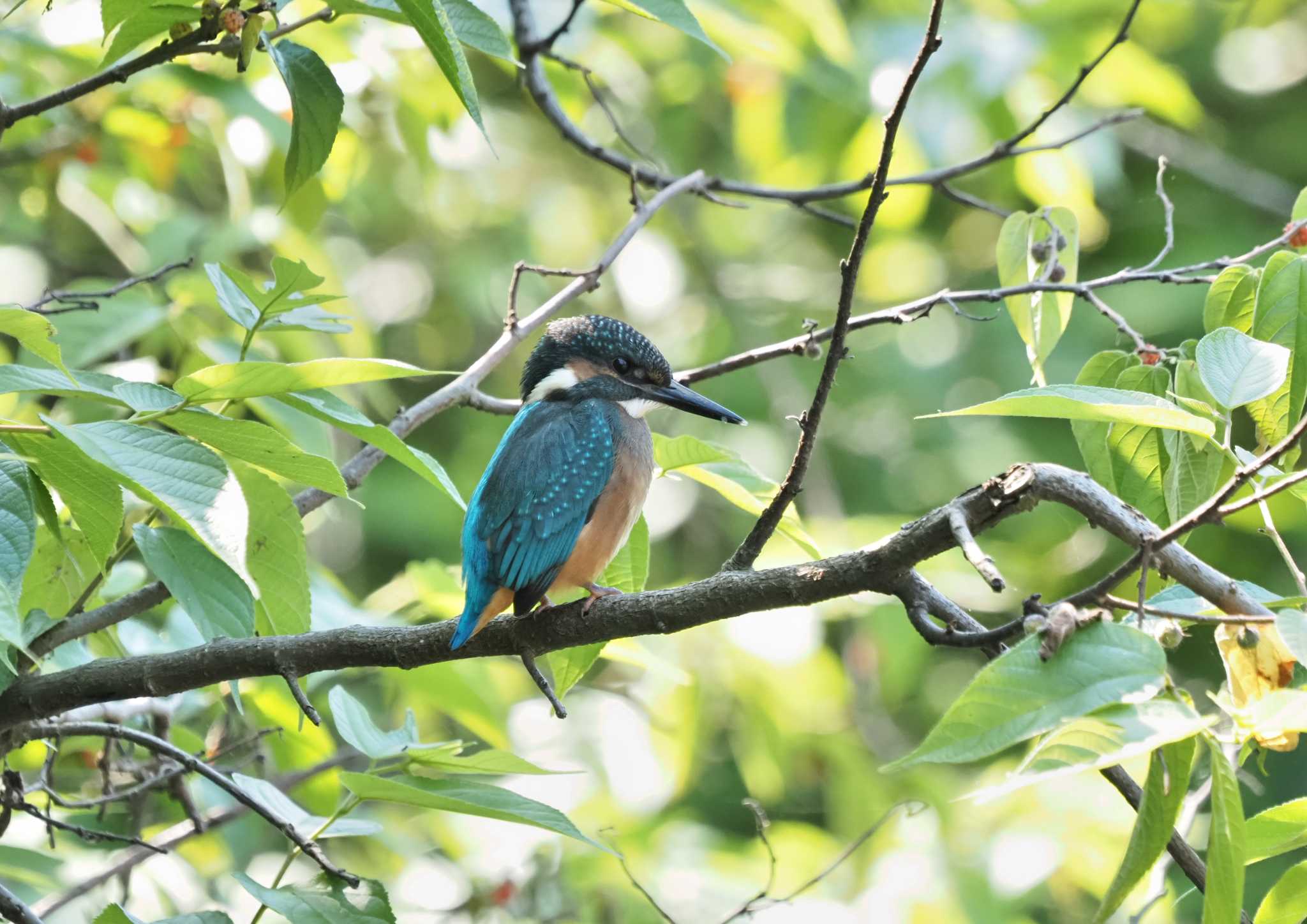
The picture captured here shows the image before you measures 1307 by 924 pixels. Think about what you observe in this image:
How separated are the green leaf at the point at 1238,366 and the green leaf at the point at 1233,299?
280mm

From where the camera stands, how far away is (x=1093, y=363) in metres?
1.72

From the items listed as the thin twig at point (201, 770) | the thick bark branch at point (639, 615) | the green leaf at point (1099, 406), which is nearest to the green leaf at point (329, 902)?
the thin twig at point (201, 770)

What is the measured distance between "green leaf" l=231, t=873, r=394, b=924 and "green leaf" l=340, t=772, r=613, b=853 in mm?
167

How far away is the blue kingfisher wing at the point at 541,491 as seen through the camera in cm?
222

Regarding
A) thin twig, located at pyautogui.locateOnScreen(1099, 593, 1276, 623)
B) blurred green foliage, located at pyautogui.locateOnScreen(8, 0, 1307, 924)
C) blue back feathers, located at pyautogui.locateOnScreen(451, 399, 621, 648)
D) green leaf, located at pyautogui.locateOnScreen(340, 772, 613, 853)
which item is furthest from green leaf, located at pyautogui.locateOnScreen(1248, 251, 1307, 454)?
blue back feathers, located at pyautogui.locateOnScreen(451, 399, 621, 648)

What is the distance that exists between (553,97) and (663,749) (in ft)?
6.75

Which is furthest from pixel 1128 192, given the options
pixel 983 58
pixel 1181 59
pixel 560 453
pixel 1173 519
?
pixel 1173 519

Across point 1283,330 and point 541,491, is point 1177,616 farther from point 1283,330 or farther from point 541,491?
point 541,491

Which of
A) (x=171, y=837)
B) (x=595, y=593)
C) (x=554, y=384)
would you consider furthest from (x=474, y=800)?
(x=554, y=384)

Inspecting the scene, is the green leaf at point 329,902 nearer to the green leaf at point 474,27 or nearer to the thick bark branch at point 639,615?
the thick bark branch at point 639,615

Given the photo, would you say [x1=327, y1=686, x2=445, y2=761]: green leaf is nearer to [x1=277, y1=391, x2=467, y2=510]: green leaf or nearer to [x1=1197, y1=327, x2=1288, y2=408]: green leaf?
[x1=277, y1=391, x2=467, y2=510]: green leaf

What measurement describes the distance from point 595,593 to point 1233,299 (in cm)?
116

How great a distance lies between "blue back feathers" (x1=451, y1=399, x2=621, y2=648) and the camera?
219 cm

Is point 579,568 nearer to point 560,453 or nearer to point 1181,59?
point 560,453
